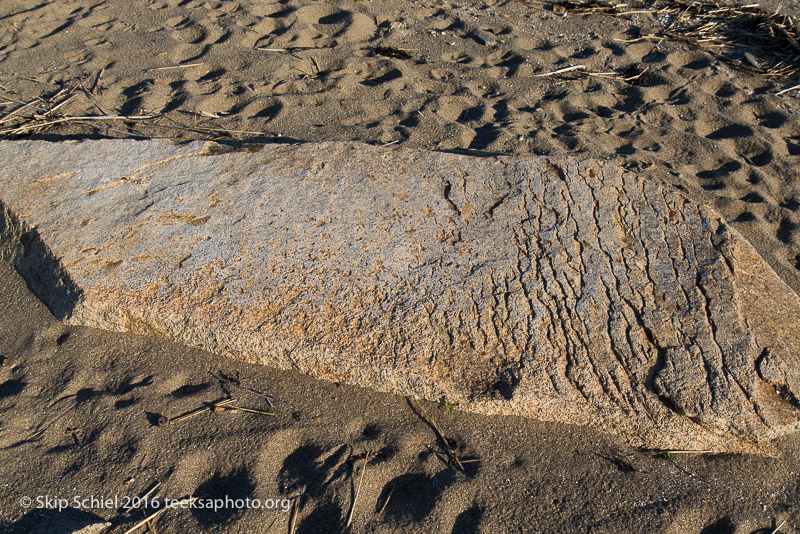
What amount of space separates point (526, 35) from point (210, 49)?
2.48 metres

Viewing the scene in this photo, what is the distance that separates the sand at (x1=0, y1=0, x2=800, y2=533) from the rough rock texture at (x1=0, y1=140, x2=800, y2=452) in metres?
0.14

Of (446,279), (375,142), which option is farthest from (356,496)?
(375,142)

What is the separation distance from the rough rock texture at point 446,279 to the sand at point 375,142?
143 mm

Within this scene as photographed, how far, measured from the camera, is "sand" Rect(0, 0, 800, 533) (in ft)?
6.10

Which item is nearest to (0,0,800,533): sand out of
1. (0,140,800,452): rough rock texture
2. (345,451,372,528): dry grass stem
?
(345,451,372,528): dry grass stem

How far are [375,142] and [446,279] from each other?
4.59 feet

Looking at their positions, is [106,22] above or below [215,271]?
above

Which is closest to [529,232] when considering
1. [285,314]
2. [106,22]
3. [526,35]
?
[285,314]

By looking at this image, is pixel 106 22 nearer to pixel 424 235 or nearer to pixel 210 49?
pixel 210 49

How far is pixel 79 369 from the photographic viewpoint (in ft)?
7.40

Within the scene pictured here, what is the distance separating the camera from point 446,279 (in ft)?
7.20

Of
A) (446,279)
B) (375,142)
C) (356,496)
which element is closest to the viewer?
(356,496)

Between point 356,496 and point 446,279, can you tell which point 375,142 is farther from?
point 356,496

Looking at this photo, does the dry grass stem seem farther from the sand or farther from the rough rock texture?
the rough rock texture
